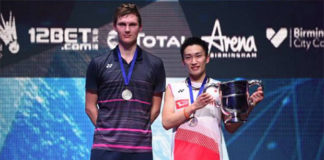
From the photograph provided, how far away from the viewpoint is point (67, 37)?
472 centimetres

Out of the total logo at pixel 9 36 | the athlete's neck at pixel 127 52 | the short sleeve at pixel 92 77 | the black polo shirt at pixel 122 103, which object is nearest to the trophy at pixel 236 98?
the black polo shirt at pixel 122 103

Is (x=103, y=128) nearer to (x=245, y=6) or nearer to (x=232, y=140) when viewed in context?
(x=232, y=140)

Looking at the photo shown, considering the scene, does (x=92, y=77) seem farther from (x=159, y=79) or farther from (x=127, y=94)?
(x=159, y=79)

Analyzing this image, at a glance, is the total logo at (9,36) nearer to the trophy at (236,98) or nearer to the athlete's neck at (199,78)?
the athlete's neck at (199,78)

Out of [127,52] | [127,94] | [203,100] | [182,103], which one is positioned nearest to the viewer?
[203,100]

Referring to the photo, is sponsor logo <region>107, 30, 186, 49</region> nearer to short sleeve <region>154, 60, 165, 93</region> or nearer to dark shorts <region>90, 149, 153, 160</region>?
short sleeve <region>154, 60, 165, 93</region>

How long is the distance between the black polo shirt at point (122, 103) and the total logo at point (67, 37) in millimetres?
2239

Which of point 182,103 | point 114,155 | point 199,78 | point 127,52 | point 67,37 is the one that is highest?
point 67,37

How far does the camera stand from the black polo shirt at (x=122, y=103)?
238 cm

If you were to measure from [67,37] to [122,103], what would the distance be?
98.7 inches

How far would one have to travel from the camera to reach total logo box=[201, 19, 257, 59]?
4.76 metres

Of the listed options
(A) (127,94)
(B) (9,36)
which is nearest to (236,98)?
(A) (127,94)

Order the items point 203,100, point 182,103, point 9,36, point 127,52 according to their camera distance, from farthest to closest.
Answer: point 9,36 → point 182,103 → point 127,52 → point 203,100

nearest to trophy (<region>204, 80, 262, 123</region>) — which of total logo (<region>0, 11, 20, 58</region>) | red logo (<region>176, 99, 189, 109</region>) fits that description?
red logo (<region>176, 99, 189, 109</region>)
